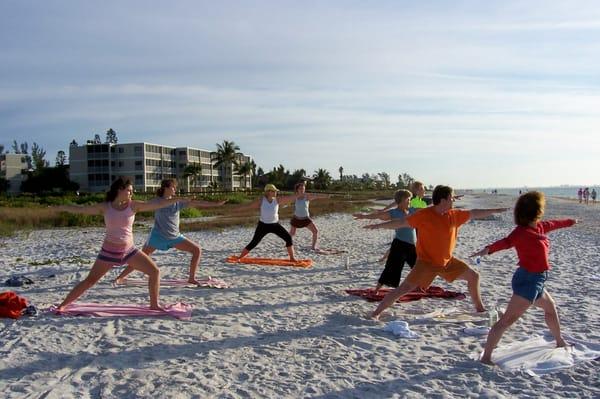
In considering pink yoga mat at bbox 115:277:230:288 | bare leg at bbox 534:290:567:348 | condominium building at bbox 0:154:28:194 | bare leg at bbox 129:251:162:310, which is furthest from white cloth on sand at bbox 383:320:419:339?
condominium building at bbox 0:154:28:194

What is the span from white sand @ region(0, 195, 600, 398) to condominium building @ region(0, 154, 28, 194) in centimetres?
9436

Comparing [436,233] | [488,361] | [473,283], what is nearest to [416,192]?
[473,283]

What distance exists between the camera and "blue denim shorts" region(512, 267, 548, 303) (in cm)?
534

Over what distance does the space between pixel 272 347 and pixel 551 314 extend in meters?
3.02

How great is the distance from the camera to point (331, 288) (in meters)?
9.73

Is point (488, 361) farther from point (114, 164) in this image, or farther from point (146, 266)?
point (114, 164)

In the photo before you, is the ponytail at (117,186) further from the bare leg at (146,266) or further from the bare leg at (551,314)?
the bare leg at (551,314)

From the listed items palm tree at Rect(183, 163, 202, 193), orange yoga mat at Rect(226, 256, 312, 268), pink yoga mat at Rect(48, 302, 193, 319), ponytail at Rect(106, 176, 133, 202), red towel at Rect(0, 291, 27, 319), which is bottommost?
orange yoga mat at Rect(226, 256, 312, 268)

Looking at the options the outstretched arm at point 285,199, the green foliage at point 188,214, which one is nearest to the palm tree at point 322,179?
the green foliage at point 188,214

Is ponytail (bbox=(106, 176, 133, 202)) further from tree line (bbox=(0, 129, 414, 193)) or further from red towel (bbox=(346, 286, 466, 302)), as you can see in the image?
tree line (bbox=(0, 129, 414, 193))

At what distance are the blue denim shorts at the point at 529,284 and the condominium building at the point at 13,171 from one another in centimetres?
10083

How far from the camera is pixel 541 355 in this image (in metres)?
5.62

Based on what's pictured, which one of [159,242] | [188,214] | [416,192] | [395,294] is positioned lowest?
[188,214]

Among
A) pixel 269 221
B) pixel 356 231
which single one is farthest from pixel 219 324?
pixel 356 231
